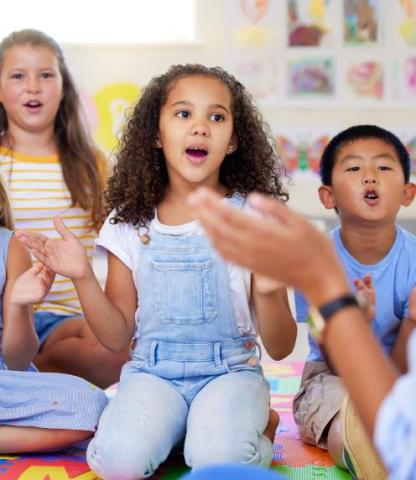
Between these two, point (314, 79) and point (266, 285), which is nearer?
point (266, 285)

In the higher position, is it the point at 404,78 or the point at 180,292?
the point at 404,78

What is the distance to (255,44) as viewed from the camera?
3.86 m

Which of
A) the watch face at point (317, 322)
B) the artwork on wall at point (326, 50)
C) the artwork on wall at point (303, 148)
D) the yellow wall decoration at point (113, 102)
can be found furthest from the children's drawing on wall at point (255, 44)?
the watch face at point (317, 322)

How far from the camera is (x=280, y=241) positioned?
2.32ft

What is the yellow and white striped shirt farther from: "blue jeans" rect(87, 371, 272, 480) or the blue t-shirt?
the blue t-shirt

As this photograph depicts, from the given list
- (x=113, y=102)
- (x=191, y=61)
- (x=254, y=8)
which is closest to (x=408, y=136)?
(x=254, y=8)

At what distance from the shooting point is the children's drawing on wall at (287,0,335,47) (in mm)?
3824

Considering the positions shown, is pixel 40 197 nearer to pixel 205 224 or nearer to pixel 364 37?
pixel 205 224

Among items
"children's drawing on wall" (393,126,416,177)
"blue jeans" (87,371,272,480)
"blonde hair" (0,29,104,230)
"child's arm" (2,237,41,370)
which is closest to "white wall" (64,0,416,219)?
"children's drawing on wall" (393,126,416,177)

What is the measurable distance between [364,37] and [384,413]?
343 cm

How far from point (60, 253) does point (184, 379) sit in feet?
1.04

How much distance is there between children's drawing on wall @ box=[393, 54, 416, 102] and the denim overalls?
2.51 metres

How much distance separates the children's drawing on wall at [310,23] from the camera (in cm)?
382

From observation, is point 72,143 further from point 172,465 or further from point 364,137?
point 172,465
